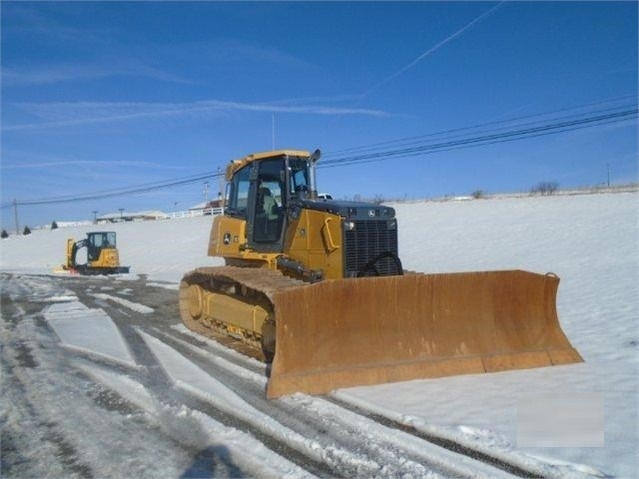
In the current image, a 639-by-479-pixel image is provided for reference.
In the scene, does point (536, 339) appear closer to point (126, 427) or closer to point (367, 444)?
point (367, 444)

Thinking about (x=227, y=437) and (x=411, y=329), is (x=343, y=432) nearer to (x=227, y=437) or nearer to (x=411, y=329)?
(x=227, y=437)

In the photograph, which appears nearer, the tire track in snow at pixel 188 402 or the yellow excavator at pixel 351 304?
the tire track in snow at pixel 188 402

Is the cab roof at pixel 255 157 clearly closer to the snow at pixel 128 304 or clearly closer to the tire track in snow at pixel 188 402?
the tire track in snow at pixel 188 402

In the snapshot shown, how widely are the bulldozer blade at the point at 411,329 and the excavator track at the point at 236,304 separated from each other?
0.51 meters

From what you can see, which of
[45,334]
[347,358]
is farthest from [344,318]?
[45,334]

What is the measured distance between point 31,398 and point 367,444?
12.3 feet

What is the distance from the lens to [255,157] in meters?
9.27

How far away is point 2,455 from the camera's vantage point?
4.55m

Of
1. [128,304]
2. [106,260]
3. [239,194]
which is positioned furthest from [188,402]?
[106,260]

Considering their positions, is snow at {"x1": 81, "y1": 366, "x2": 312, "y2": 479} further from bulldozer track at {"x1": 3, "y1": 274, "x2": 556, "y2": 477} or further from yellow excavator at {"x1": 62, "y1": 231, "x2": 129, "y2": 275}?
yellow excavator at {"x1": 62, "y1": 231, "x2": 129, "y2": 275}

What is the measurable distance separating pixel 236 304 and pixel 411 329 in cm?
289

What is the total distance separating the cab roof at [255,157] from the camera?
29.1 feet

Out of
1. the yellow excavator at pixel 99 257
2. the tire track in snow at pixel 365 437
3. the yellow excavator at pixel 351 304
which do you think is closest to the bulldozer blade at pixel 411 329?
the yellow excavator at pixel 351 304

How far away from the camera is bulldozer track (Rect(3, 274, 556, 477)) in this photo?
4156 mm
